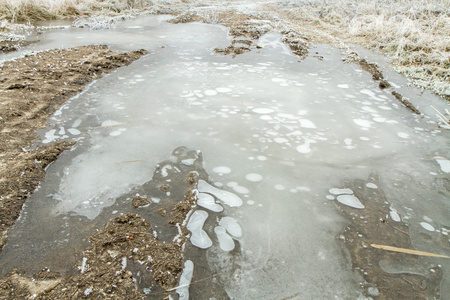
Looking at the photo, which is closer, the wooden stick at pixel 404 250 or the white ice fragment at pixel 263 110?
the wooden stick at pixel 404 250

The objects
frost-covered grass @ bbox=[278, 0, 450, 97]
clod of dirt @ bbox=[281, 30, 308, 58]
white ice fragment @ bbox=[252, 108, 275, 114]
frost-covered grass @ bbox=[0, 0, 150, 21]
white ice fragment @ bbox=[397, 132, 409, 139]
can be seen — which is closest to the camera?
white ice fragment @ bbox=[397, 132, 409, 139]

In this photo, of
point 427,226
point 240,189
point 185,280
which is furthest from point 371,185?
point 185,280

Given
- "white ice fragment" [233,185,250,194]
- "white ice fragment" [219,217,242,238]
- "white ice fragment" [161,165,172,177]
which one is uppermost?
"white ice fragment" [233,185,250,194]

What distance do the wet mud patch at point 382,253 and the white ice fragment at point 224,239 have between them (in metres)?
0.50

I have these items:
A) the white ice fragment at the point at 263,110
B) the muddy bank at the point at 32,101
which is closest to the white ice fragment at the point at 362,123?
the white ice fragment at the point at 263,110

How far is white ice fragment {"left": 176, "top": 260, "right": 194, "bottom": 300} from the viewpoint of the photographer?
102 cm

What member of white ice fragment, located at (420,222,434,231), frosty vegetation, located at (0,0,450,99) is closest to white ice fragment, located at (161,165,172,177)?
white ice fragment, located at (420,222,434,231)

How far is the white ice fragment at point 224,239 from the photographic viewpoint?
122 cm

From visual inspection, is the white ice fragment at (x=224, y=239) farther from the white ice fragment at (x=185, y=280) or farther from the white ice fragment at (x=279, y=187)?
the white ice fragment at (x=279, y=187)

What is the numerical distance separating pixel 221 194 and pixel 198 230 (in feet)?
0.88

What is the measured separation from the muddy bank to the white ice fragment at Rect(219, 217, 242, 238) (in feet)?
3.05

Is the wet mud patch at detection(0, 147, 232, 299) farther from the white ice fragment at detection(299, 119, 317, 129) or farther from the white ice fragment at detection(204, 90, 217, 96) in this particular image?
the white ice fragment at detection(204, 90, 217, 96)

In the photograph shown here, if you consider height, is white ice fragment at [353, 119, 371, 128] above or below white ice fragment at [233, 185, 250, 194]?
above

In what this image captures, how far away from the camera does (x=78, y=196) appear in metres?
1.46
